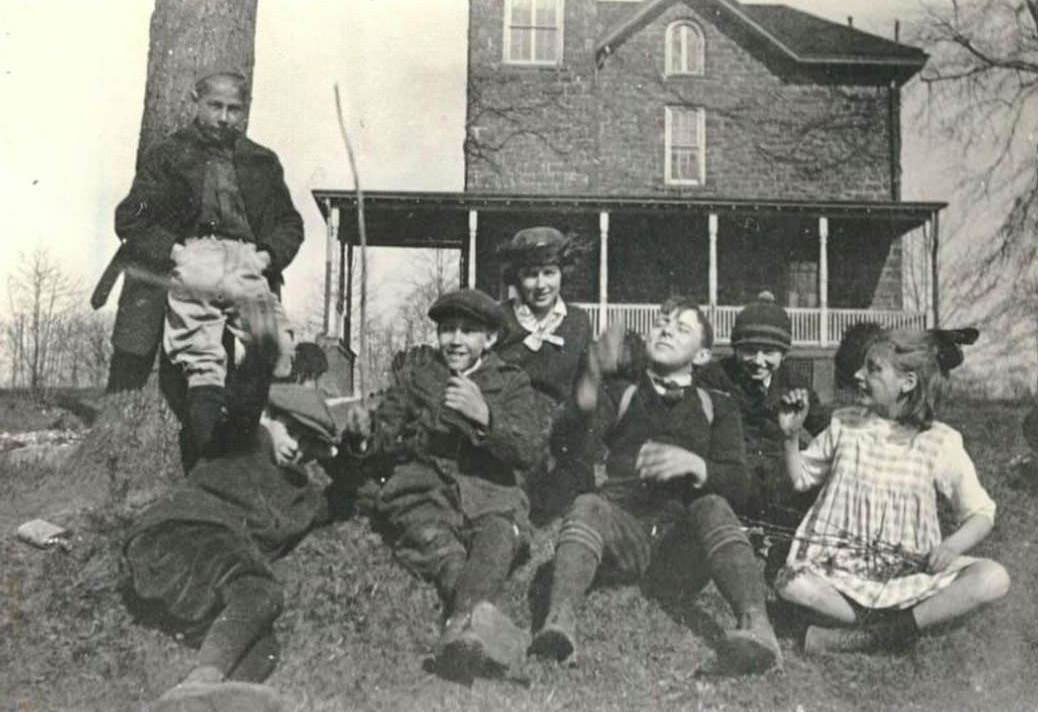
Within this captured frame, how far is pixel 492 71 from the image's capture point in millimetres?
16641

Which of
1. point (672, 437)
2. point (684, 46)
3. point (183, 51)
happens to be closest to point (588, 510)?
point (672, 437)

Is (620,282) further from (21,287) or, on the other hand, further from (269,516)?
(269,516)

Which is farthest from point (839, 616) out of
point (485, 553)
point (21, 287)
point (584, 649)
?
point (21, 287)

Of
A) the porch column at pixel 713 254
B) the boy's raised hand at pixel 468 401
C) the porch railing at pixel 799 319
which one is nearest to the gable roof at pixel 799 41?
the porch column at pixel 713 254

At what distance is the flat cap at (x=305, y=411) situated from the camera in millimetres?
3820

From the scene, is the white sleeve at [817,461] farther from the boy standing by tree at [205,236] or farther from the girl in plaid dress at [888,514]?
the boy standing by tree at [205,236]

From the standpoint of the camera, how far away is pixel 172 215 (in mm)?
4461

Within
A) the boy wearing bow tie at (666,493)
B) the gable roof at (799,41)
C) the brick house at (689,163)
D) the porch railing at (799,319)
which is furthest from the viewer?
the gable roof at (799,41)

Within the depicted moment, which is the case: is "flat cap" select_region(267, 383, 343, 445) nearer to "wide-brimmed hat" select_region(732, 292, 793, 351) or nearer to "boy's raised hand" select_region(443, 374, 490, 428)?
"boy's raised hand" select_region(443, 374, 490, 428)

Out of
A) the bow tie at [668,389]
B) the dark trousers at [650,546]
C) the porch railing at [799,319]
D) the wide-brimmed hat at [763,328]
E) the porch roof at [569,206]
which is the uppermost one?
the porch roof at [569,206]

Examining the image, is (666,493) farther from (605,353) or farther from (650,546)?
(605,353)

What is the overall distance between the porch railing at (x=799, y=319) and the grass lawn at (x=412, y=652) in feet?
33.9

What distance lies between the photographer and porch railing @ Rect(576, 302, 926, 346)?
14469 mm

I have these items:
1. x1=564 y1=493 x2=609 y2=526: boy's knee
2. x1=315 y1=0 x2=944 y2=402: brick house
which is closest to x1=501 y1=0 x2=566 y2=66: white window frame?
x1=315 y1=0 x2=944 y2=402: brick house
